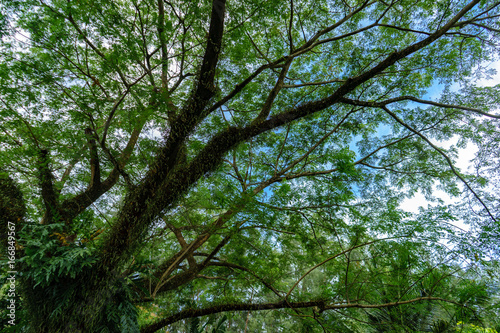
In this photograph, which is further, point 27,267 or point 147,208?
point 147,208

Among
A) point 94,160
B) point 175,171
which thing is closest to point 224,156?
point 175,171

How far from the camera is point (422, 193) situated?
4.51m

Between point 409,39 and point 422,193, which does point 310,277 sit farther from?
point 409,39

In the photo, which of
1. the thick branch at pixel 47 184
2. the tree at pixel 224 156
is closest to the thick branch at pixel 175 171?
the tree at pixel 224 156

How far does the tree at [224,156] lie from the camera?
2.43 metres

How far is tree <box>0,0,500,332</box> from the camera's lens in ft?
7.96

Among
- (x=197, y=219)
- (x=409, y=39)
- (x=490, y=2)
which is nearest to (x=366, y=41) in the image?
(x=409, y=39)

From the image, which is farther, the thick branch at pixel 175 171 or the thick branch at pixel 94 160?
the thick branch at pixel 94 160

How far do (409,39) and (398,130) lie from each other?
5.51 feet

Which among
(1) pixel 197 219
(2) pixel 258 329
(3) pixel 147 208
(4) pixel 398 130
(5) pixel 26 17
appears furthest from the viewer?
(2) pixel 258 329

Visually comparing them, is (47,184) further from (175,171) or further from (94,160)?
(175,171)

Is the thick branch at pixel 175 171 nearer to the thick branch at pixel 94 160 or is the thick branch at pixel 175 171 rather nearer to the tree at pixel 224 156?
the tree at pixel 224 156

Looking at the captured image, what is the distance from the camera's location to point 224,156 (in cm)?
317

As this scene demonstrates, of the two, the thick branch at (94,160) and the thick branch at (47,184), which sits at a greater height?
the thick branch at (94,160)
